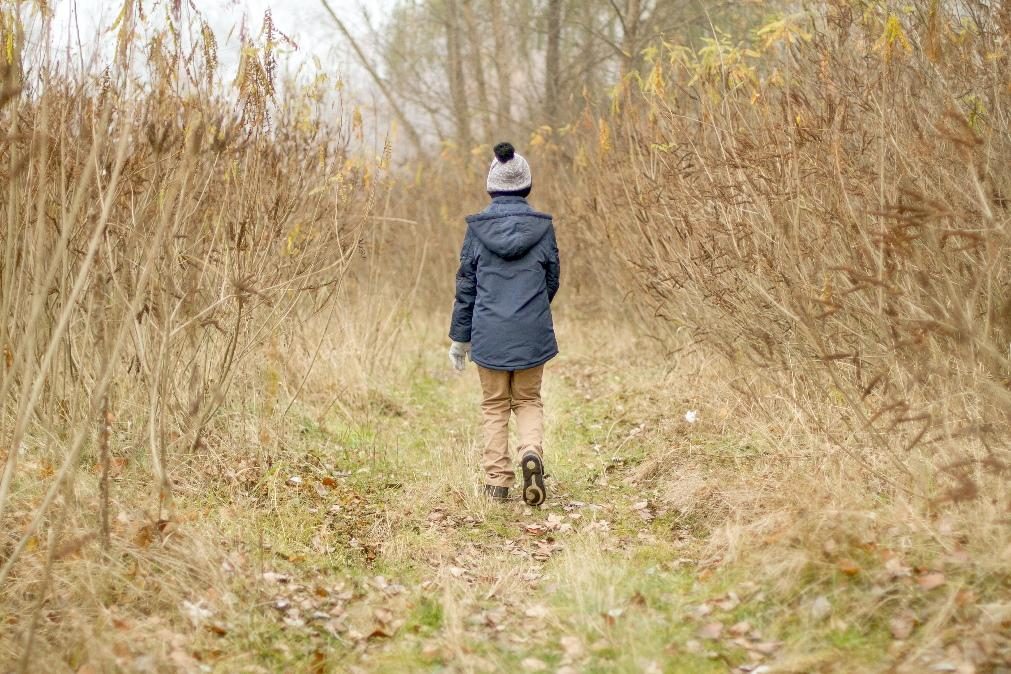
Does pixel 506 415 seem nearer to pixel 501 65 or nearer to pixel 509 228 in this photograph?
pixel 509 228

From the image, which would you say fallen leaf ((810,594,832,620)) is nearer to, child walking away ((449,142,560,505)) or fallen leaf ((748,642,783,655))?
fallen leaf ((748,642,783,655))

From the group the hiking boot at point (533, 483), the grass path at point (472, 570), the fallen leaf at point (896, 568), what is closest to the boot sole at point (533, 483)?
the hiking boot at point (533, 483)

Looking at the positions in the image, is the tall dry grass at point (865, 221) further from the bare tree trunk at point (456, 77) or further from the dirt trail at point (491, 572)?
the bare tree trunk at point (456, 77)

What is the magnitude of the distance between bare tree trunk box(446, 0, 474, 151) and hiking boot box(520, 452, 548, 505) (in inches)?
460

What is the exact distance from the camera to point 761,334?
5.44 meters

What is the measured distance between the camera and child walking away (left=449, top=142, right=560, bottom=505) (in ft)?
17.3

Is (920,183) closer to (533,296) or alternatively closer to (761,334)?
(761,334)

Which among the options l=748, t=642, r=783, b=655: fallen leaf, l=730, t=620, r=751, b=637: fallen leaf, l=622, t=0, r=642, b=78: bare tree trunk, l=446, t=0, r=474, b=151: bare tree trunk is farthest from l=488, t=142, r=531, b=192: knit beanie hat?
l=446, t=0, r=474, b=151: bare tree trunk

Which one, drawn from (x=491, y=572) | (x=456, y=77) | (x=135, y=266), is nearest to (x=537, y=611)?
(x=491, y=572)

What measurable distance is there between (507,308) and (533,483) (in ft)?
3.15

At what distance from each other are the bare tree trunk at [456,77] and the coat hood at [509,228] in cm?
1107

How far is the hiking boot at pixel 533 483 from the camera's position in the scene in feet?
16.6

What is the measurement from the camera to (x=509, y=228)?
5262 mm

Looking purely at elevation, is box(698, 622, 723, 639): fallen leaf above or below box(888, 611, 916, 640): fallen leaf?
below
